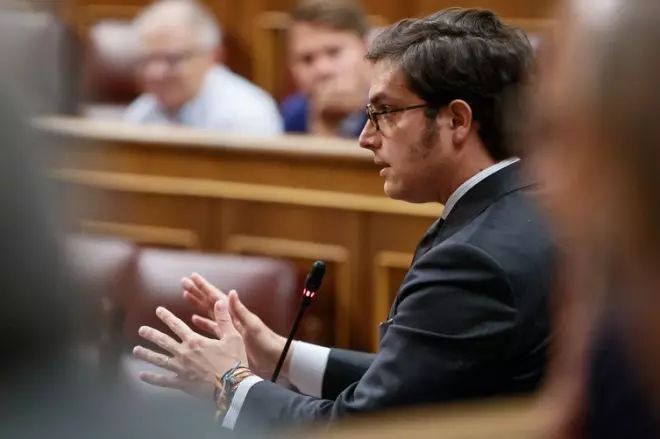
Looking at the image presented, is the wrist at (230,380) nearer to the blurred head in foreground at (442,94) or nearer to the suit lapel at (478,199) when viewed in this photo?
the suit lapel at (478,199)

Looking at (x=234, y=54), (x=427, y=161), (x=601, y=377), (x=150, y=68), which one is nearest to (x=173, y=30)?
(x=150, y=68)

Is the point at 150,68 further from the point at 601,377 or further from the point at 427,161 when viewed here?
the point at 601,377

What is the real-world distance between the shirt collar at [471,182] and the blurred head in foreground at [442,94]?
1 centimetres

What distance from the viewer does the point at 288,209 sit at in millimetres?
2588

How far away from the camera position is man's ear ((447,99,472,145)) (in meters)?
1.50

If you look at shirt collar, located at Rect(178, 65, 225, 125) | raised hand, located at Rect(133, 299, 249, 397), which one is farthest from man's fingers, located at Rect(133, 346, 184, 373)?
shirt collar, located at Rect(178, 65, 225, 125)

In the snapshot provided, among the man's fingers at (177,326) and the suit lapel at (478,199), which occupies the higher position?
the suit lapel at (478,199)

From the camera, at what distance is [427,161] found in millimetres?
1527

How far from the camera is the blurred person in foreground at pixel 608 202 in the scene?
63cm

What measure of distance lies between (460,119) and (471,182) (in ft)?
0.27

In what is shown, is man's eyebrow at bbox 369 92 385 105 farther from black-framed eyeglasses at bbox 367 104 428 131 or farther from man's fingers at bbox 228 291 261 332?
man's fingers at bbox 228 291 261 332

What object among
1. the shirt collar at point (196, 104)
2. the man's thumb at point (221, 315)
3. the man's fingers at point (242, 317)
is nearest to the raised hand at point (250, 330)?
the man's fingers at point (242, 317)

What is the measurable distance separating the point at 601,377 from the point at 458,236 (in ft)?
2.38

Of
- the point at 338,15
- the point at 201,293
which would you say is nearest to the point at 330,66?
the point at 338,15
